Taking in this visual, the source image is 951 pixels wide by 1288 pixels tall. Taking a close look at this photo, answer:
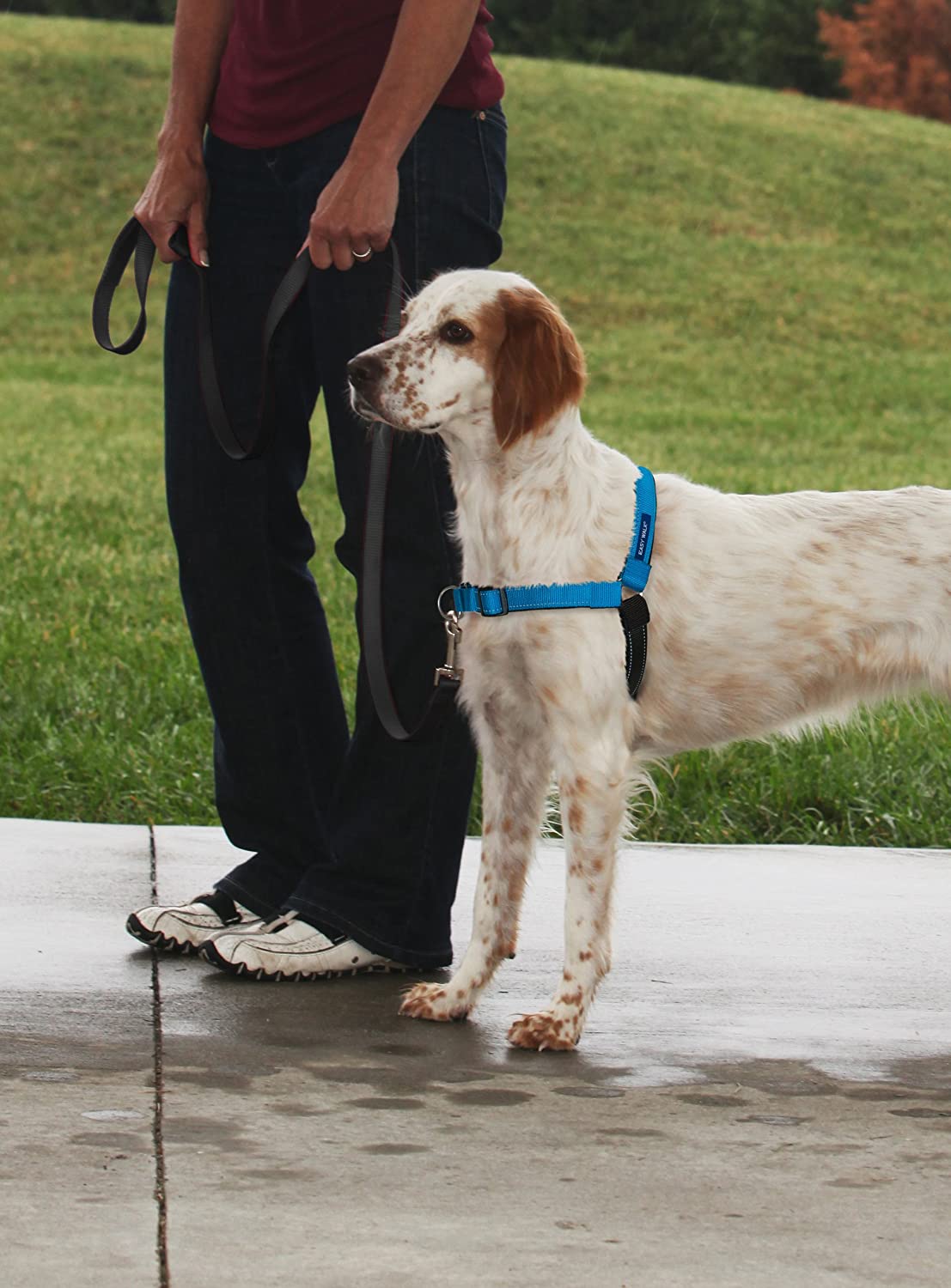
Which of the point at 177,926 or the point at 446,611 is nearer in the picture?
the point at 446,611

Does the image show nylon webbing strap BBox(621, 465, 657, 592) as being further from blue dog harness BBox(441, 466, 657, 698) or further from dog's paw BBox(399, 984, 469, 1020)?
dog's paw BBox(399, 984, 469, 1020)

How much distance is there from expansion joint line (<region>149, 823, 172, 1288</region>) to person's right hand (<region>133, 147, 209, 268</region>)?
4.72 ft

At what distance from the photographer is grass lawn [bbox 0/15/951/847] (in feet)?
18.9

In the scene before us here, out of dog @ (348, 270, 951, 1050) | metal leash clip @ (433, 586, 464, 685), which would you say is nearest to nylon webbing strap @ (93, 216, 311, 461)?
dog @ (348, 270, 951, 1050)

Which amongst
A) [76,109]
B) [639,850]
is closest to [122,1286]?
[639,850]

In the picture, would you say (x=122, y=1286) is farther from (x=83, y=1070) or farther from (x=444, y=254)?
(x=444, y=254)

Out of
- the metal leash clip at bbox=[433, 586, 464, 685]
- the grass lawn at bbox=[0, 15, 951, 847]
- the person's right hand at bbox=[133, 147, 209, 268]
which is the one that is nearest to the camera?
the metal leash clip at bbox=[433, 586, 464, 685]

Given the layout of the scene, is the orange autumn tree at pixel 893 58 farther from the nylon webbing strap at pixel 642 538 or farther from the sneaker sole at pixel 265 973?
the sneaker sole at pixel 265 973

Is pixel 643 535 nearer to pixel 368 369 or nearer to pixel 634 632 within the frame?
pixel 634 632

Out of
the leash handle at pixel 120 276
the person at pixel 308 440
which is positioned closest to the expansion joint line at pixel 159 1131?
→ the person at pixel 308 440

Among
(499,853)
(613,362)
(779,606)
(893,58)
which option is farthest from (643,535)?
(893,58)

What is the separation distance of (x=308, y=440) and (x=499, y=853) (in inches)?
40.1

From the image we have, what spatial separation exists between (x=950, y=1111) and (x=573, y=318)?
20.4m

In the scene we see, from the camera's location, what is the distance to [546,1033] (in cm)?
333
